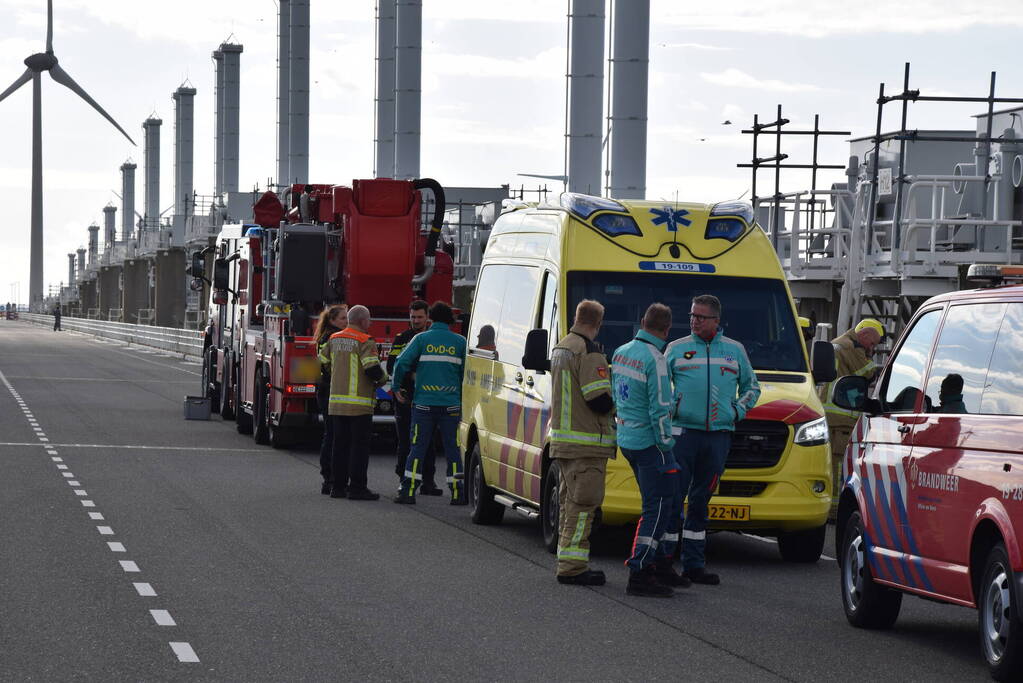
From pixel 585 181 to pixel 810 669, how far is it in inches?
1172

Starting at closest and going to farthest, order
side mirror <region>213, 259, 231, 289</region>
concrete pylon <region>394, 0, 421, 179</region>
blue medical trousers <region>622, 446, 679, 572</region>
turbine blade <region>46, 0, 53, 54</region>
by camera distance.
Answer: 1. blue medical trousers <region>622, 446, 679, 572</region>
2. side mirror <region>213, 259, 231, 289</region>
3. concrete pylon <region>394, 0, 421, 179</region>
4. turbine blade <region>46, 0, 53, 54</region>

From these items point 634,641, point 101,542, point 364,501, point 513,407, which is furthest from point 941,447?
point 364,501

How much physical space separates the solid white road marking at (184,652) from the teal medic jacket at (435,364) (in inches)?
307

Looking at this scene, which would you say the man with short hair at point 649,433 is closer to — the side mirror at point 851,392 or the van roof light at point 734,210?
the side mirror at point 851,392

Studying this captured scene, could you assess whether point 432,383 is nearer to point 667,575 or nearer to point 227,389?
point 667,575

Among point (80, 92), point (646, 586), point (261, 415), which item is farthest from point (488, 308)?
Result: point (80, 92)

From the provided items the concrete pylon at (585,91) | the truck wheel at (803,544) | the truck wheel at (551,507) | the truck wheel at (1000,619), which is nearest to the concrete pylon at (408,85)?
the concrete pylon at (585,91)

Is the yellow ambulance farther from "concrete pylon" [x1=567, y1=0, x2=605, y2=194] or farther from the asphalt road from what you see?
"concrete pylon" [x1=567, y1=0, x2=605, y2=194]

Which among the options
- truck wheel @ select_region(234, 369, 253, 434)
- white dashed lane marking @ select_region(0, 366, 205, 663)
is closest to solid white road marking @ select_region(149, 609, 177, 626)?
white dashed lane marking @ select_region(0, 366, 205, 663)

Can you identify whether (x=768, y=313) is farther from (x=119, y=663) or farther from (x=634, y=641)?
(x=119, y=663)

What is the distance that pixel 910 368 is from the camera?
998 centimetres

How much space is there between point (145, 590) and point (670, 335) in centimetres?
461

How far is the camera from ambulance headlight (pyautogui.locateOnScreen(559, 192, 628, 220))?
13609 mm

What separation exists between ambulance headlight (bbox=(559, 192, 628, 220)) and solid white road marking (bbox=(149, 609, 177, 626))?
4926mm
